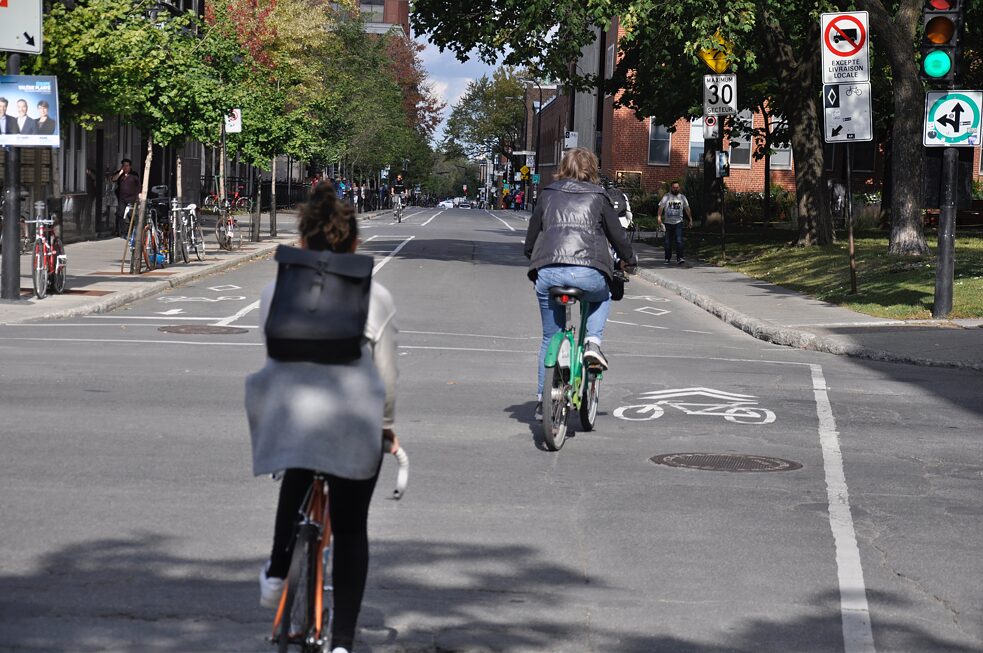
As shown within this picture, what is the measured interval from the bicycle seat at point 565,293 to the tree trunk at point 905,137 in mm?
17009

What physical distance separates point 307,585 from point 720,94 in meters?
26.4

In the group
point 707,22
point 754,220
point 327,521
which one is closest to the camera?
point 327,521

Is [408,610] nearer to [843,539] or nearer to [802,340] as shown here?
[843,539]

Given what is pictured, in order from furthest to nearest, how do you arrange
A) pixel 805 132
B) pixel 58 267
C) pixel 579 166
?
pixel 805 132 < pixel 58 267 < pixel 579 166

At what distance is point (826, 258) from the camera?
29.0 m

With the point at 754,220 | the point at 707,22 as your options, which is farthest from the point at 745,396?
the point at 754,220

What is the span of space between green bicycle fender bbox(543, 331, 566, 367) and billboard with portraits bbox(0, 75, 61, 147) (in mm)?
10667

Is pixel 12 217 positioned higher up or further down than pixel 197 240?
higher up

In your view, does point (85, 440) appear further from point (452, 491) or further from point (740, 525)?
point (740, 525)

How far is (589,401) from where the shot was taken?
34.0 ft

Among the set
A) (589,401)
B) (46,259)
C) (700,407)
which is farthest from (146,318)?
(589,401)

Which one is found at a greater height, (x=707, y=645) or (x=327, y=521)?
(x=327, y=521)

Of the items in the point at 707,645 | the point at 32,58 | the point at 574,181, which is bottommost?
the point at 707,645

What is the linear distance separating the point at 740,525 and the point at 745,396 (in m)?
5.25
